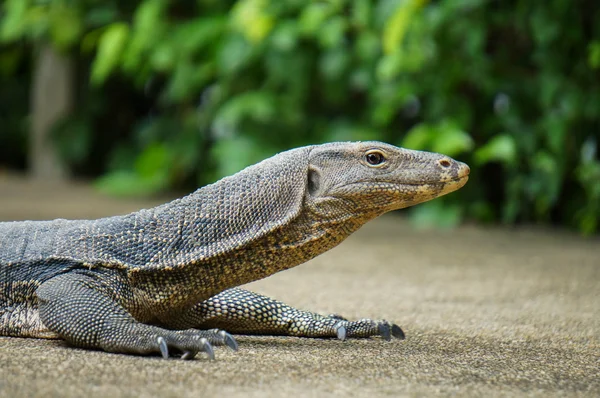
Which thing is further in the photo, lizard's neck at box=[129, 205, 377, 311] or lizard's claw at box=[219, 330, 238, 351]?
lizard's neck at box=[129, 205, 377, 311]

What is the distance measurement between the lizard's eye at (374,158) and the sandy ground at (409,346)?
0.75 meters

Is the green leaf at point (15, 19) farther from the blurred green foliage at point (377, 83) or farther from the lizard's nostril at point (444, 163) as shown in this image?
the lizard's nostril at point (444, 163)

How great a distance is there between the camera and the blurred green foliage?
832cm

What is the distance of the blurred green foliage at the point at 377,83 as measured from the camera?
8.32m

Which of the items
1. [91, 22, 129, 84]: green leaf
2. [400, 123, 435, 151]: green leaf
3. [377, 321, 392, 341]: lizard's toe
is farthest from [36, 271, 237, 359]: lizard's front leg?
[91, 22, 129, 84]: green leaf

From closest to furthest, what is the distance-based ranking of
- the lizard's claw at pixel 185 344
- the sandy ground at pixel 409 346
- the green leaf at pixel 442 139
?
1. the sandy ground at pixel 409 346
2. the lizard's claw at pixel 185 344
3. the green leaf at pixel 442 139

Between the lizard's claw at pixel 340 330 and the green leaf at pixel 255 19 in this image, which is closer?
the lizard's claw at pixel 340 330

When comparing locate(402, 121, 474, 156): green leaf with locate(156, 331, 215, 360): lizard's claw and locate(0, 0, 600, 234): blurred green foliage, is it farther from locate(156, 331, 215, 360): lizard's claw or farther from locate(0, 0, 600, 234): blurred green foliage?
locate(156, 331, 215, 360): lizard's claw

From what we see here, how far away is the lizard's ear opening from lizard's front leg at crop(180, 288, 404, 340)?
2.01 ft

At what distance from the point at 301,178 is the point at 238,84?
7603mm

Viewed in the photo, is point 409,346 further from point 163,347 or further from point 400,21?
point 400,21

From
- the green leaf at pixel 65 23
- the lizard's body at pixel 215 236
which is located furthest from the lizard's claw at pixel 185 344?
the green leaf at pixel 65 23

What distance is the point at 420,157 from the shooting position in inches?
135

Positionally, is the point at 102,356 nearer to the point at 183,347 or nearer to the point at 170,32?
the point at 183,347
